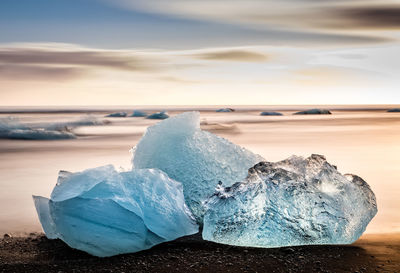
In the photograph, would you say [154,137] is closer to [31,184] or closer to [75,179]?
[75,179]

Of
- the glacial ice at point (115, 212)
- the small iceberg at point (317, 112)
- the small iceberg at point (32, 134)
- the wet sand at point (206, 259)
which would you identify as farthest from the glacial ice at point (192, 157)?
the small iceberg at point (317, 112)

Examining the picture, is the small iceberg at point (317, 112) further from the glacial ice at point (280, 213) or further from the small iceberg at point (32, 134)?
the glacial ice at point (280, 213)

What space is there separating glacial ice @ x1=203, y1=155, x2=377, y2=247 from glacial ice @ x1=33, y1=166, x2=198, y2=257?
0.37m

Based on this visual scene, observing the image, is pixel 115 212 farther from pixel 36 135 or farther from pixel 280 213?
pixel 36 135

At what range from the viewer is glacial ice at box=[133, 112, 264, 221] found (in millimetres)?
4820

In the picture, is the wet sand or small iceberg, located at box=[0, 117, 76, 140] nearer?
the wet sand

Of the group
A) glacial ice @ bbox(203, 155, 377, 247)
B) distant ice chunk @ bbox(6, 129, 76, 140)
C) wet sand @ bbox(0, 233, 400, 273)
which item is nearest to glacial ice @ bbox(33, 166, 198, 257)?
wet sand @ bbox(0, 233, 400, 273)

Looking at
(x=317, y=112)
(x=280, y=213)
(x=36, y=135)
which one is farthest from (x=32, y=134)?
(x=317, y=112)

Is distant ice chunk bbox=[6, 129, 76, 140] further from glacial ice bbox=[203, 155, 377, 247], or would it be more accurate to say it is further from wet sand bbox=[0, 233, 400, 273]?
glacial ice bbox=[203, 155, 377, 247]

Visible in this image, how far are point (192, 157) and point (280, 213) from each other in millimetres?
1244

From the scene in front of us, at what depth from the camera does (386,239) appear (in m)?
4.60

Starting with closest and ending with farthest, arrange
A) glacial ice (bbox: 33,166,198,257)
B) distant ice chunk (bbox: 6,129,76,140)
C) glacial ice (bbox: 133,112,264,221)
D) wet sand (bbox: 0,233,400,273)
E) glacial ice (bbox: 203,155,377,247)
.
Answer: wet sand (bbox: 0,233,400,273) < glacial ice (bbox: 33,166,198,257) < glacial ice (bbox: 203,155,377,247) < glacial ice (bbox: 133,112,264,221) < distant ice chunk (bbox: 6,129,76,140)

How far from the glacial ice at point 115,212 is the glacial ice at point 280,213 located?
37 cm

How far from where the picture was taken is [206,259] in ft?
12.4
